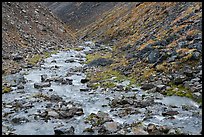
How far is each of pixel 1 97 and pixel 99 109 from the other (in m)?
8.33

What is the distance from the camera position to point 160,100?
24.0 metres

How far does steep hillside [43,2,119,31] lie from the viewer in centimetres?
11794

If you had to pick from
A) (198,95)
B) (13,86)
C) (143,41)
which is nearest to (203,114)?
(198,95)

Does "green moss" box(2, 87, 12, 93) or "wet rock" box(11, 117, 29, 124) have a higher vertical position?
"green moss" box(2, 87, 12, 93)

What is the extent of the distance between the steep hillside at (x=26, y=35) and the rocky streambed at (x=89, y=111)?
10233 mm

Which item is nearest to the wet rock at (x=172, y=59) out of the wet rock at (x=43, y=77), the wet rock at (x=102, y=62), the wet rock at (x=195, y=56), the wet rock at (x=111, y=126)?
the wet rock at (x=195, y=56)

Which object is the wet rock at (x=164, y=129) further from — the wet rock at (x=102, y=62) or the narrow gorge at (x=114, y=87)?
the wet rock at (x=102, y=62)

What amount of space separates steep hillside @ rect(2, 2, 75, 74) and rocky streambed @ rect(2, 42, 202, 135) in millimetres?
10233

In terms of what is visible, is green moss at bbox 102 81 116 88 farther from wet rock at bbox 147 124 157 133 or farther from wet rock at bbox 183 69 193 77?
wet rock at bbox 147 124 157 133

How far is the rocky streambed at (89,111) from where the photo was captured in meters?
19.1

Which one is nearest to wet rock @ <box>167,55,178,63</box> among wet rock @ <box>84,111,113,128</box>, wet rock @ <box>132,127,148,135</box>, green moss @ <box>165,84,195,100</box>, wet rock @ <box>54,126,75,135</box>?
green moss @ <box>165,84,195,100</box>

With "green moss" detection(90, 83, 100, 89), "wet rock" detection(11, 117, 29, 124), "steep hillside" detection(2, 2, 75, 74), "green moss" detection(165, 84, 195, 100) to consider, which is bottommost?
"wet rock" detection(11, 117, 29, 124)

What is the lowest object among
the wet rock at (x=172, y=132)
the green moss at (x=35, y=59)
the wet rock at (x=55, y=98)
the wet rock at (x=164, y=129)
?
the wet rock at (x=172, y=132)

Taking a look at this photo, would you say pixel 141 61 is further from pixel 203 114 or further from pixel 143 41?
pixel 203 114
